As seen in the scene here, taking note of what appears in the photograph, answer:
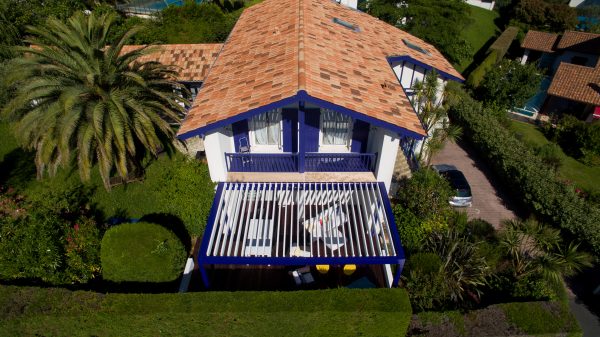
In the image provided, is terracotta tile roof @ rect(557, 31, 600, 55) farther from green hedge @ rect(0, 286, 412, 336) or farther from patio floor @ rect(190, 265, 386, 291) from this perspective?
green hedge @ rect(0, 286, 412, 336)

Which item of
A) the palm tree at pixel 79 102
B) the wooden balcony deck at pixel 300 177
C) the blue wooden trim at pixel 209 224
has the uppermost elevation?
the palm tree at pixel 79 102

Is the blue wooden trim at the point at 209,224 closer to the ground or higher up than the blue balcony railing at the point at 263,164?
closer to the ground

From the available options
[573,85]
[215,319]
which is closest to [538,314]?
[215,319]

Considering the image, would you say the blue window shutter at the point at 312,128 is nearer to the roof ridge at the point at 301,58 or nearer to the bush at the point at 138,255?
the roof ridge at the point at 301,58

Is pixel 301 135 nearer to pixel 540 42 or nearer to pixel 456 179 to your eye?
pixel 456 179

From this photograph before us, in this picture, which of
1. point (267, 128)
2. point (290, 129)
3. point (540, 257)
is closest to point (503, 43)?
point (540, 257)

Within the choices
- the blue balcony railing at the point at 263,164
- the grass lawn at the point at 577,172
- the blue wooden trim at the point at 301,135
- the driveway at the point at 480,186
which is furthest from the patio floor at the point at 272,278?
the grass lawn at the point at 577,172

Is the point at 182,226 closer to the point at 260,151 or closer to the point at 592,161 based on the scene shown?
the point at 260,151
